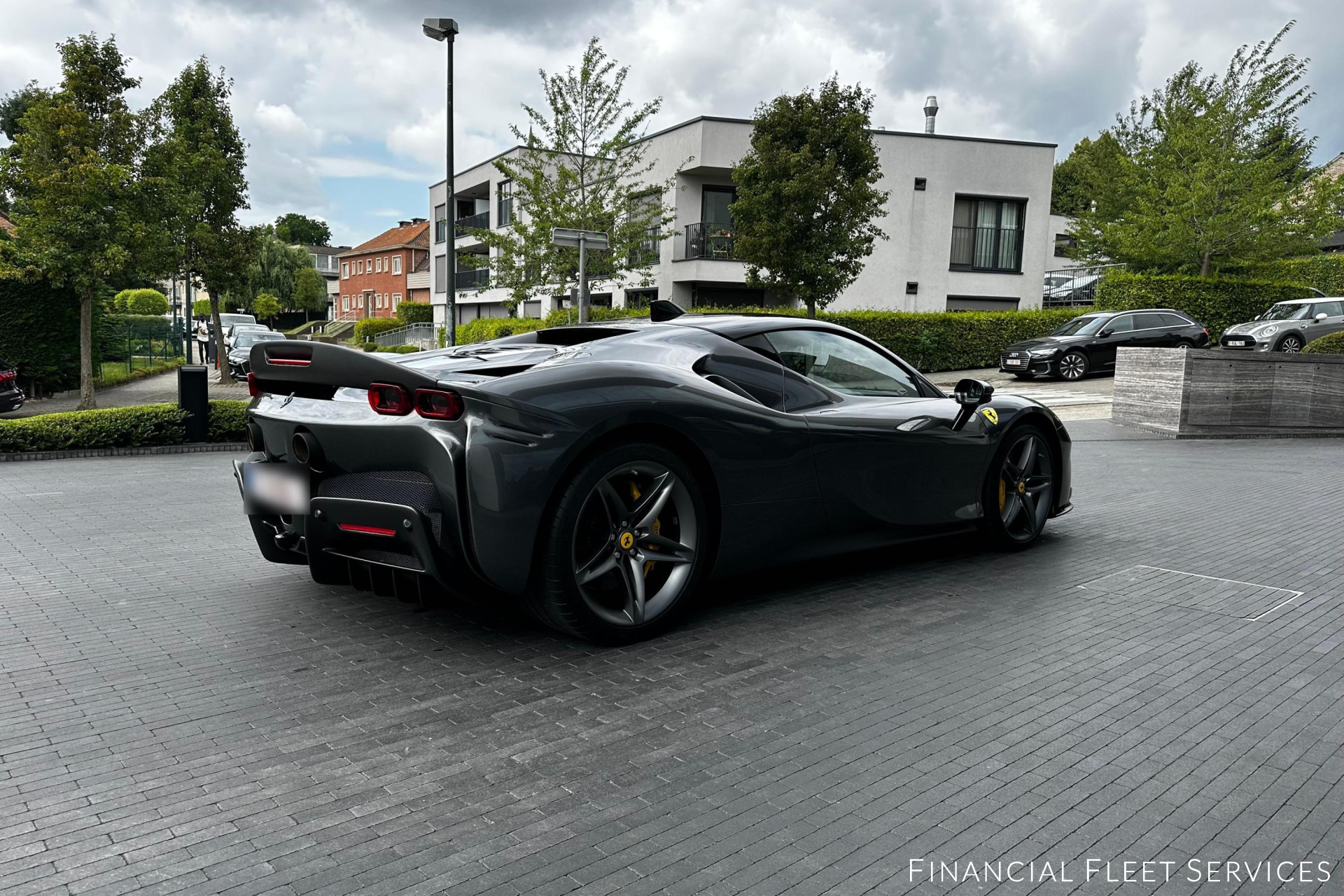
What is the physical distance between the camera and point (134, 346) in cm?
2916

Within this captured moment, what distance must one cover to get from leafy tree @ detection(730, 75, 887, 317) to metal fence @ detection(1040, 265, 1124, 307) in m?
13.5

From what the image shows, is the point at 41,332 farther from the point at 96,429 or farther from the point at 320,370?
the point at 320,370

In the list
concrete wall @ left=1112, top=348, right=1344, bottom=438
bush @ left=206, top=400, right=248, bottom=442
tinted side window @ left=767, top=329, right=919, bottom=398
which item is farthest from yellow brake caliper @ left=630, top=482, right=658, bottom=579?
concrete wall @ left=1112, top=348, right=1344, bottom=438

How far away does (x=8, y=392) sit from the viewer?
16109mm

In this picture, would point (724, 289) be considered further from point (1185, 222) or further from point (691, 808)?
point (691, 808)

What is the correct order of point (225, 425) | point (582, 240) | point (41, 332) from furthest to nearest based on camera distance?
point (41, 332) < point (582, 240) < point (225, 425)

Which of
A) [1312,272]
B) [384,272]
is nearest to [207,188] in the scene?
[1312,272]

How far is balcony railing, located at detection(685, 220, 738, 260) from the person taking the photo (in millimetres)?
30297

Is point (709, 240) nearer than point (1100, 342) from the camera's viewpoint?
No

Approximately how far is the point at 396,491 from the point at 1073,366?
21.7m

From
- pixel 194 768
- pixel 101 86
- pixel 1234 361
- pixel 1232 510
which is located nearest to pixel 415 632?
pixel 194 768

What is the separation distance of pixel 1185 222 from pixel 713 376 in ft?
89.2

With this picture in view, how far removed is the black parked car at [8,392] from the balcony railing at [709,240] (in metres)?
19.2

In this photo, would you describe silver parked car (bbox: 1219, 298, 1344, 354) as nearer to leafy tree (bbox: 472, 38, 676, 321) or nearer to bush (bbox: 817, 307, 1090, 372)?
bush (bbox: 817, 307, 1090, 372)
